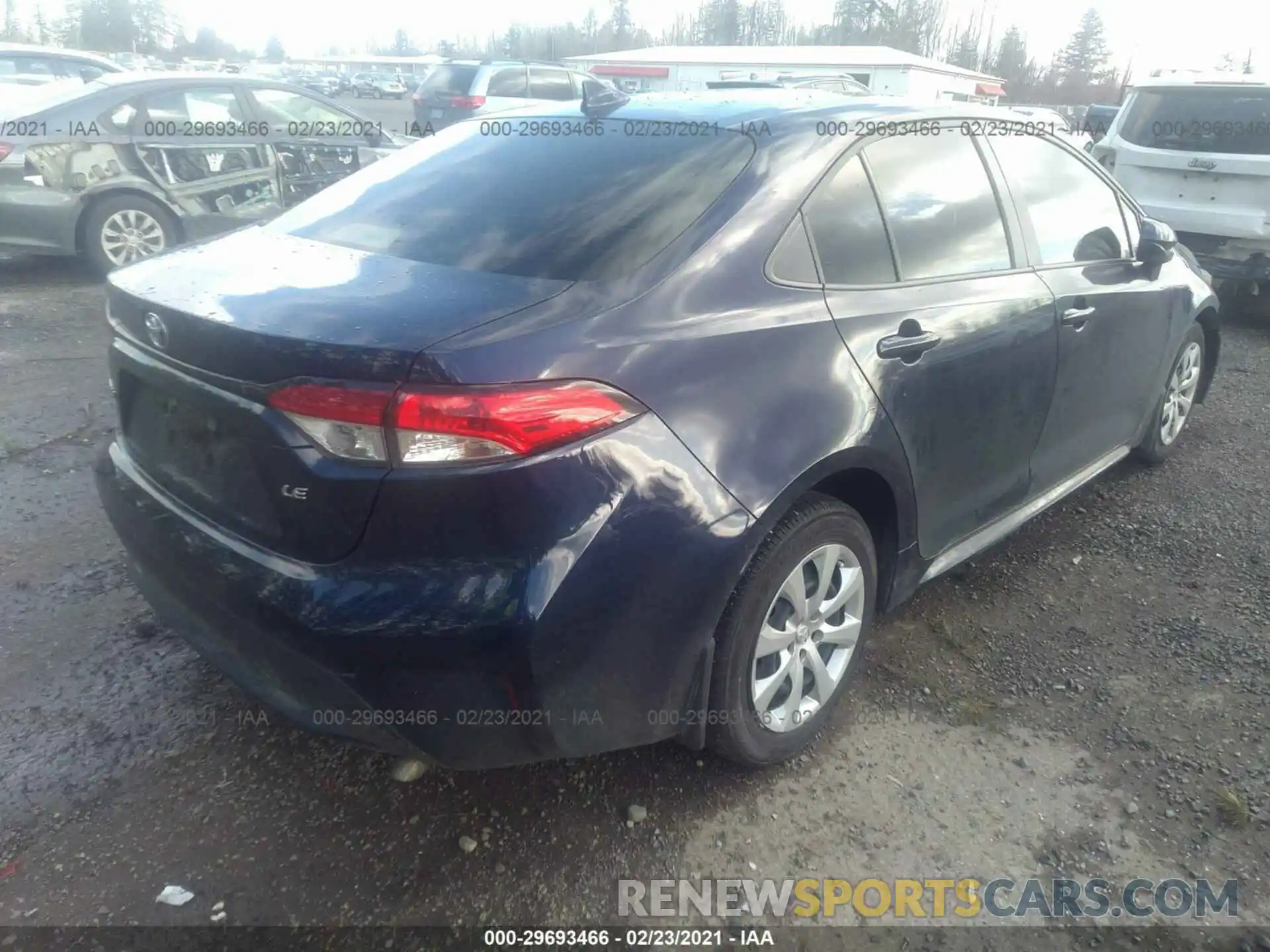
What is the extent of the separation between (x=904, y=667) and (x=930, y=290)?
46.3 inches

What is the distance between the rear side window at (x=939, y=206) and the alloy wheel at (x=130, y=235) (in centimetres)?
595

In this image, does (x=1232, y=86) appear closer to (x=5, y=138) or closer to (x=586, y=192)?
(x=586, y=192)

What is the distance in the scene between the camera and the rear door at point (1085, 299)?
122 inches

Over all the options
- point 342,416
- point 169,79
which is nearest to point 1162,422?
point 342,416

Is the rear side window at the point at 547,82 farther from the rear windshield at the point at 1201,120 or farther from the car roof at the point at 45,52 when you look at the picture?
the rear windshield at the point at 1201,120

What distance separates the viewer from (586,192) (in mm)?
2314

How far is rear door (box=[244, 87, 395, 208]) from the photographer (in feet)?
23.9

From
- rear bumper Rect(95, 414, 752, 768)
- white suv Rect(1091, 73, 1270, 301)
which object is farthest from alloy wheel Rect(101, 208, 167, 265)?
white suv Rect(1091, 73, 1270, 301)

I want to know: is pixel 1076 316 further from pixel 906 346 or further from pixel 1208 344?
pixel 1208 344

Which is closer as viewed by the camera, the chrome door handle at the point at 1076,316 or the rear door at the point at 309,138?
the chrome door handle at the point at 1076,316

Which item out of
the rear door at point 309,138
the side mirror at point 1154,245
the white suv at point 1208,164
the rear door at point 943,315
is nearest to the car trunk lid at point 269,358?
the rear door at point 943,315

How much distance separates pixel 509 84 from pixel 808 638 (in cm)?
1534

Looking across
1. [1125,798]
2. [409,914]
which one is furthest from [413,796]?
[1125,798]

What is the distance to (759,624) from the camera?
85.8 inches
